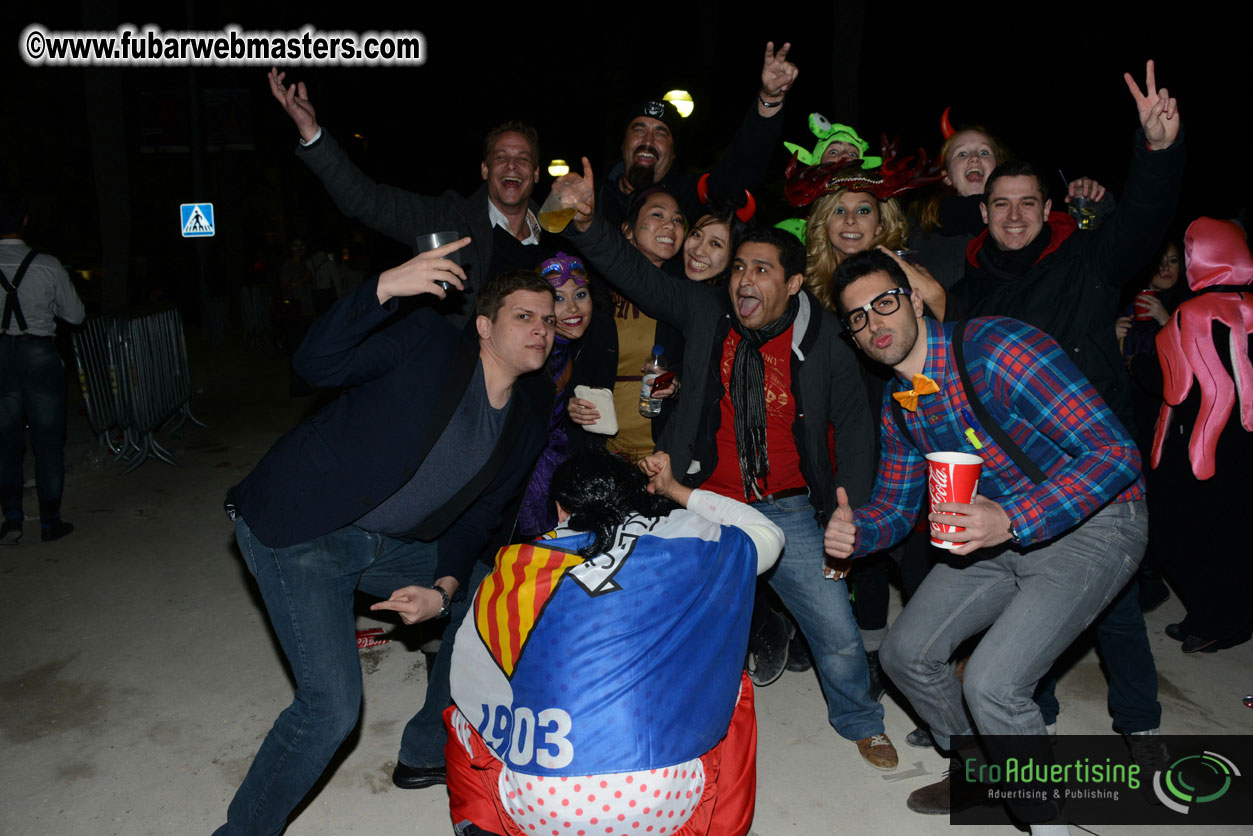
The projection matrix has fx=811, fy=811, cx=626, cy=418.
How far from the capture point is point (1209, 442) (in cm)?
430

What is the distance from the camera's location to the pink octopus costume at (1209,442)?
13.9 ft

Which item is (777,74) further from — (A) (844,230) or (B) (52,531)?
(B) (52,531)

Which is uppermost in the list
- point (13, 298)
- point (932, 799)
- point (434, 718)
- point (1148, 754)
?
point (13, 298)

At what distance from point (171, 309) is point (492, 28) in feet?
54.6

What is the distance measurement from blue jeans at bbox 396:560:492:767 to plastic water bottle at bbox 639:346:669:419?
1181 millimetres

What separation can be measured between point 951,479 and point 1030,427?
46cm

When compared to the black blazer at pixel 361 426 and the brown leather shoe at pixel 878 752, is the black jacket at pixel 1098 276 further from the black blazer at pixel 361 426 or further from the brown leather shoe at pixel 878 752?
the black blazer at pixel 361 426

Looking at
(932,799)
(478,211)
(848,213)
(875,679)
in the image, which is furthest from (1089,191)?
(478,211)

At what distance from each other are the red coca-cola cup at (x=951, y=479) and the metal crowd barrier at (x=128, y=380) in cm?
760

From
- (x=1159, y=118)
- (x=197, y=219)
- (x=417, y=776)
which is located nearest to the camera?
(x=1159, y=118)

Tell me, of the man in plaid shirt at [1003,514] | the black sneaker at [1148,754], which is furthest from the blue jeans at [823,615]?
the black sneaker at [1148,754]

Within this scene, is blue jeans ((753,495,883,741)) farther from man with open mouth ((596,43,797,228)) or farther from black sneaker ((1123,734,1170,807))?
man with open mouth ((596,43,797,228))

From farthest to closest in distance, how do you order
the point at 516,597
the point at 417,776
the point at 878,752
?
the point at 878,752 < the point at 417,776 < the point at 516,597

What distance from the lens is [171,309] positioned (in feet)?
30.4
